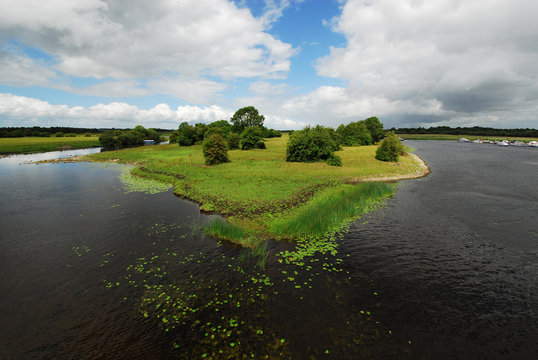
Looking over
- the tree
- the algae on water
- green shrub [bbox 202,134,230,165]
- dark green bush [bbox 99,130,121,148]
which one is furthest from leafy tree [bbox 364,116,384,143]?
dark green bush [bbox 99,130,121,148]

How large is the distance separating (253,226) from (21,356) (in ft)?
53.5

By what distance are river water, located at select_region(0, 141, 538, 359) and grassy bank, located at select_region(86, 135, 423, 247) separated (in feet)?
8.10

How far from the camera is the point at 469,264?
17516 mm

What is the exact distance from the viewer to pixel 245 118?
460 ft

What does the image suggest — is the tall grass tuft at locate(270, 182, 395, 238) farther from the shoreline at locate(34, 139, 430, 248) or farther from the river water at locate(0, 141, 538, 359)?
the river water at locate(0, 141, 538, 359)

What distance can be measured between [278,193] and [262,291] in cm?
2005

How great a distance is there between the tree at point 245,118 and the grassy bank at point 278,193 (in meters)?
87.3

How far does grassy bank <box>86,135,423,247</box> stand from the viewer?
885 inches

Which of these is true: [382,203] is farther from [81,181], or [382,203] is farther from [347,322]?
[81,181]

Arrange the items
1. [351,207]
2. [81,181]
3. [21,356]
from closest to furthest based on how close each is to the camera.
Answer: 1. [21,356]
2. [351,207]
3. [81,181]

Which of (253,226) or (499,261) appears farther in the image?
(253,226)

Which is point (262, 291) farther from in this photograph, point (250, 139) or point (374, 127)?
point (374, 127)

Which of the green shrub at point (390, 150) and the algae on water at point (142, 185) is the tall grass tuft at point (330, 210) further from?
the green shrub at point (390, 150)

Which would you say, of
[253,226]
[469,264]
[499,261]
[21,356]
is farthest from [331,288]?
[21,356]
